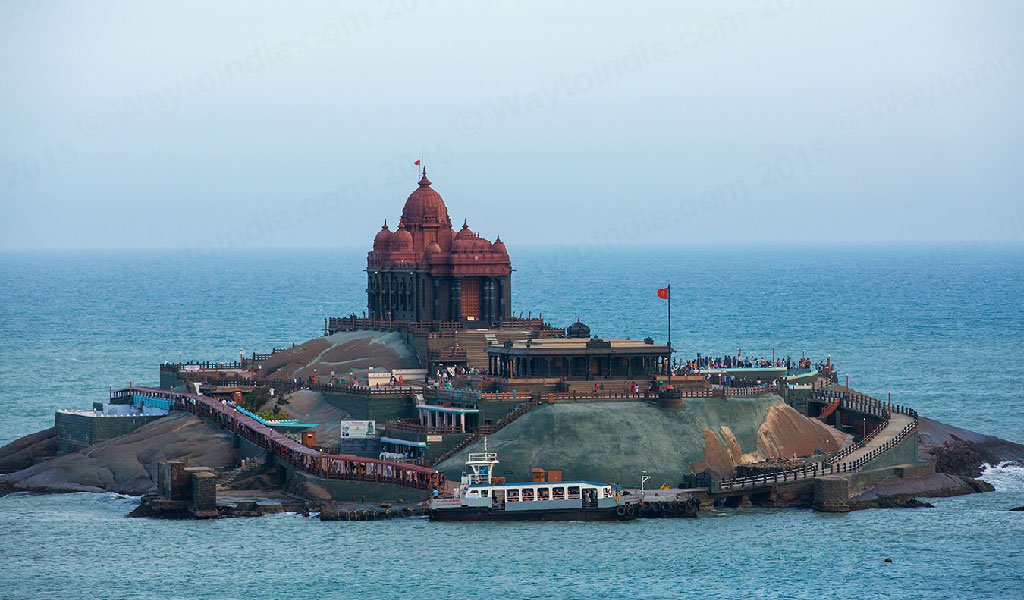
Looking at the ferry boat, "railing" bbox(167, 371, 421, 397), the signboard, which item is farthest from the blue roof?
the ferry boat

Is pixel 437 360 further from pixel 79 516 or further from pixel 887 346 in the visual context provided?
pixel 887 346

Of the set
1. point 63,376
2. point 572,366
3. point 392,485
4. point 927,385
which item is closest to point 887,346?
point 927,385

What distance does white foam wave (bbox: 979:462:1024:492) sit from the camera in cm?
11459

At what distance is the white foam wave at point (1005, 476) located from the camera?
115m

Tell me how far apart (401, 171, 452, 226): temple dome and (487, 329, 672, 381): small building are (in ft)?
89.4

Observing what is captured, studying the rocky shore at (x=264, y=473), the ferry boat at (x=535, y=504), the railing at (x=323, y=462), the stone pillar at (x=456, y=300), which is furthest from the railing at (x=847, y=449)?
the stone pillar at (x=456, y=300)

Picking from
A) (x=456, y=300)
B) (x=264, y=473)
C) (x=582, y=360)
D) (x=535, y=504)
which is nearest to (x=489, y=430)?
(x=582, y=360)

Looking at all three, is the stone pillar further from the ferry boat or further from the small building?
the ferry boat

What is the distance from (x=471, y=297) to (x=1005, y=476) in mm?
36524

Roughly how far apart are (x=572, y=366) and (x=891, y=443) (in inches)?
686

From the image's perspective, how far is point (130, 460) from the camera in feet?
386

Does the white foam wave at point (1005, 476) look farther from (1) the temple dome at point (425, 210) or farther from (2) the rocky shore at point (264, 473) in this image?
(1) the temple dome at point (425, 210)

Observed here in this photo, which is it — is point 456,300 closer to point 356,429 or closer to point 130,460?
point 356,429

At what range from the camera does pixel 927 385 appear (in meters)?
164
